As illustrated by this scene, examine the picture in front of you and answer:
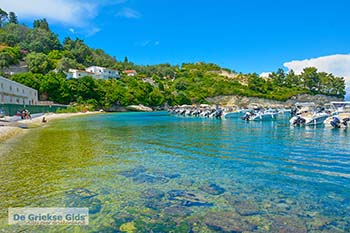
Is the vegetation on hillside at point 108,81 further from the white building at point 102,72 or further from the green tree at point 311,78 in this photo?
the white building at point 102,72

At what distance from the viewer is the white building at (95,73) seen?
344 ft

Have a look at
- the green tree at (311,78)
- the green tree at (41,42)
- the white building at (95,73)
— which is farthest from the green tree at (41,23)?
the green tree at (311,78)

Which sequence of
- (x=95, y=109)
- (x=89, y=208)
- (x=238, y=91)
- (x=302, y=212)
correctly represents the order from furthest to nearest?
1. (x=238, y=91)
2. (x=95, y=109)
3. (x=89, y=208)
4. (x=302, y=212)

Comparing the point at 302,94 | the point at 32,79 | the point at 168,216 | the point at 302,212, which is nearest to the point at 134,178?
the point at 168,216

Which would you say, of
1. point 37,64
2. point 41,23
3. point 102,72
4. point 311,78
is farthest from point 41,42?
point 311,78

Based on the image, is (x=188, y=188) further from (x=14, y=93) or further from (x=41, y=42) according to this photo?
(x=41, y=42)

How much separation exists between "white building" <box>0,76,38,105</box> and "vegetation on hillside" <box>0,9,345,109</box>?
1204 cm

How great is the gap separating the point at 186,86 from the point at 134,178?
5365 inches

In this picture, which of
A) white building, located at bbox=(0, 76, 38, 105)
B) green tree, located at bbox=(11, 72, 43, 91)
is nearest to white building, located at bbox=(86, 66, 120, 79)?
green tree, located at bbox=(11, 72, 43, 91)

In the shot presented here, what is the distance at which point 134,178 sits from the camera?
10555 millimetres

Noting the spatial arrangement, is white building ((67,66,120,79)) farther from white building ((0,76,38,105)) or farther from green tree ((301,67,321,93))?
green tree ((301,67,321,93))

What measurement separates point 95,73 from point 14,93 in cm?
6350

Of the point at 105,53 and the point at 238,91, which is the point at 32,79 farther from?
the point at 105,53

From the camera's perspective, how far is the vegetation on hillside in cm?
8931
